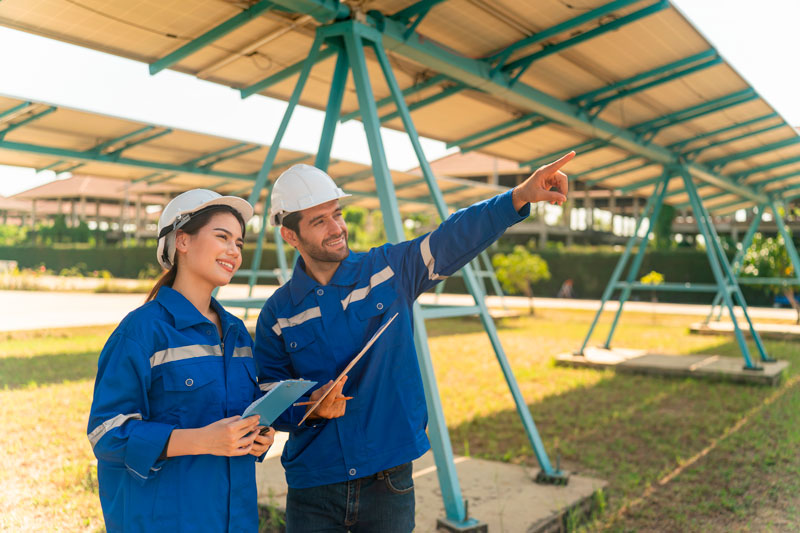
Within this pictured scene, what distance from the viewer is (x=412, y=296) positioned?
227cm

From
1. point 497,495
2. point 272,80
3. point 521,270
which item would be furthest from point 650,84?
point 521,270

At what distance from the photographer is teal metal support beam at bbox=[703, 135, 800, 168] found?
8.20 meters

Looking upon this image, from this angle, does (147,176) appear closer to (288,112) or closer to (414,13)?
(288,112)

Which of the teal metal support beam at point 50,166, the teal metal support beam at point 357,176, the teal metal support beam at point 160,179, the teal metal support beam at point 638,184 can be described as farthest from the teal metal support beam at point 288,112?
the teal metal support beam at point 357,176

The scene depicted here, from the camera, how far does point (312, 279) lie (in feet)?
7.06

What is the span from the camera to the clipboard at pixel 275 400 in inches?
61.4

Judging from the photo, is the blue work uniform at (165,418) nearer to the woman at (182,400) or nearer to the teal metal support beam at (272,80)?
the woman at (182,400)

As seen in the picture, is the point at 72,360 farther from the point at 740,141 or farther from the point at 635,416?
the point at 740,141

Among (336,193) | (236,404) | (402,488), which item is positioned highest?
(336,193)

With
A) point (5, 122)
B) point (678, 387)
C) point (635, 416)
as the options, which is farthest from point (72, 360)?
point (678, 387)

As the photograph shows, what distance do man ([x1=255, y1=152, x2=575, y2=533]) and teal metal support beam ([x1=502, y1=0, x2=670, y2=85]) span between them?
283 cm

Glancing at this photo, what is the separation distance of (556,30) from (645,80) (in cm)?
180

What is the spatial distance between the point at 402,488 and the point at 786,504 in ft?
10.7

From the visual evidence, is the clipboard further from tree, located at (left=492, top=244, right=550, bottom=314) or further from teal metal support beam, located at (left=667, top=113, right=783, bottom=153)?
tree, located at (left=492, top=244, right=550, bottom=314)
